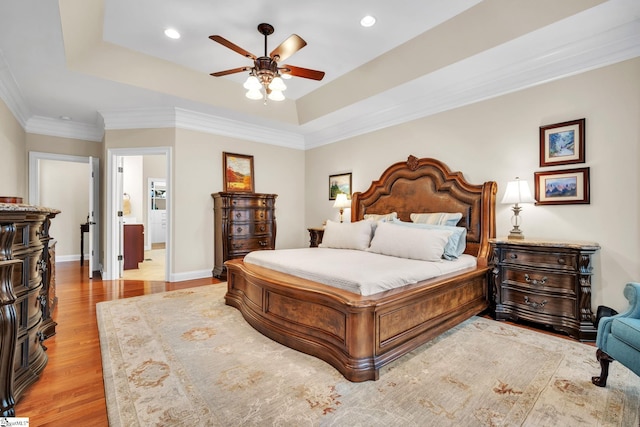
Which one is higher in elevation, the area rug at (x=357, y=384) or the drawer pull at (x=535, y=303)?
the drawer pull at (x=535, y=303)

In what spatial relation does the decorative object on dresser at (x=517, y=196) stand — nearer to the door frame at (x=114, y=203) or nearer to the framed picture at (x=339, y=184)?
the framed picture at (x=339, y=184)

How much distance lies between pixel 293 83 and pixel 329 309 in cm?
353

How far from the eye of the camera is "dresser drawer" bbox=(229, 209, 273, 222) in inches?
188

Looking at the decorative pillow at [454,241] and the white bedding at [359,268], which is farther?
the decorative pillow at [454,241]

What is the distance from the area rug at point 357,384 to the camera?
5.09 feet

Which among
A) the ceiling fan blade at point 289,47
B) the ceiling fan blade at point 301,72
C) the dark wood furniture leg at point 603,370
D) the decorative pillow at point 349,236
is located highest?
the ceiling fan blade at point 289,47

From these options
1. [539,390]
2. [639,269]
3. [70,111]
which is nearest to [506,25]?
[639,269]

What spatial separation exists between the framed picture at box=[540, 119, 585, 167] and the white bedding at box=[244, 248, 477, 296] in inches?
51.2

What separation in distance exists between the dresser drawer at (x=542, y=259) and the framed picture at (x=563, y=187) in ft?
2.09

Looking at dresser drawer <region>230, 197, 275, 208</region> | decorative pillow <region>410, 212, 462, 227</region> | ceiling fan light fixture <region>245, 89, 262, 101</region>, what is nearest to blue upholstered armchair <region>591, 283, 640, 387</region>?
decorative pillow <region>410, 212, 462, 227</region>

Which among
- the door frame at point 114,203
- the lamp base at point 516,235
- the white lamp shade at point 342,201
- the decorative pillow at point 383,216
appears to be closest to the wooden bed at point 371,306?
the lamp base at point 516,235

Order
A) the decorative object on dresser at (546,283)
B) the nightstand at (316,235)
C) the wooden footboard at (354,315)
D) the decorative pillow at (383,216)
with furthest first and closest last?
1. the nightstand at (316,235)
2. the decorative pillow at (383,216)
3. the decorative object on dresser at (546,283)
4. the wooden footboard at (354,315)

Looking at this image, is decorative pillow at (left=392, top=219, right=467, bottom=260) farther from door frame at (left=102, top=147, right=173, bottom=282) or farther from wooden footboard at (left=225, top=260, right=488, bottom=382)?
door frame at (left=102, top=147, right=173, bottom=282)

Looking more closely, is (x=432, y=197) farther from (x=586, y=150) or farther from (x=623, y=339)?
(x=623, y=339)
